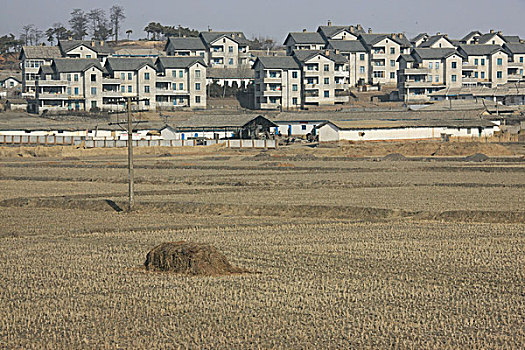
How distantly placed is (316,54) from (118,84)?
2529 cm

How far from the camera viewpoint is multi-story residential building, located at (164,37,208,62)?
107438mm

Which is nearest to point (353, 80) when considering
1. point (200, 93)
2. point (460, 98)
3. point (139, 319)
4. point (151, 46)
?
point (460, 98)

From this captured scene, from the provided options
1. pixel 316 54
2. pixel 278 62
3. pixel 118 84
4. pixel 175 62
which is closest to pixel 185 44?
pixel 175 62

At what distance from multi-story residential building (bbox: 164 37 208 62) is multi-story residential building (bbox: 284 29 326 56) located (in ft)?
41.6

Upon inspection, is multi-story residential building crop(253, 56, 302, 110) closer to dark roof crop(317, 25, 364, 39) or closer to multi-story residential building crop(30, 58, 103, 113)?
dark roof crop(317, 25, 364, 39)

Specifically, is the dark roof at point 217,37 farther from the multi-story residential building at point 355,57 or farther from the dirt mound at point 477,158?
the dirt mound at point 477,158

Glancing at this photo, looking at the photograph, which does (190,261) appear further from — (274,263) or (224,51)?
(224,51)

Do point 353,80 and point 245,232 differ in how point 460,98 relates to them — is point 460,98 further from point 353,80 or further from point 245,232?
point 245,232

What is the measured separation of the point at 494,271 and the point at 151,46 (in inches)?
4904

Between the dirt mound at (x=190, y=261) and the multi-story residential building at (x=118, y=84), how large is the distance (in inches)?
2855

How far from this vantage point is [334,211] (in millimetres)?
27000

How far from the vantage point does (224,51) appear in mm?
112125

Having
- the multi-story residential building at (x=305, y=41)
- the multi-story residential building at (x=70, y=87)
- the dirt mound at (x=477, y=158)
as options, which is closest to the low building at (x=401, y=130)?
the dirt mound at (x=477, y=158)

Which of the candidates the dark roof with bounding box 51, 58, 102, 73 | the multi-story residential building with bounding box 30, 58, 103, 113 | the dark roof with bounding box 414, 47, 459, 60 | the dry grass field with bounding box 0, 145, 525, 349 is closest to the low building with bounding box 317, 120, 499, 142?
the dry grass field with bounding box 0, 145, 525, 349
